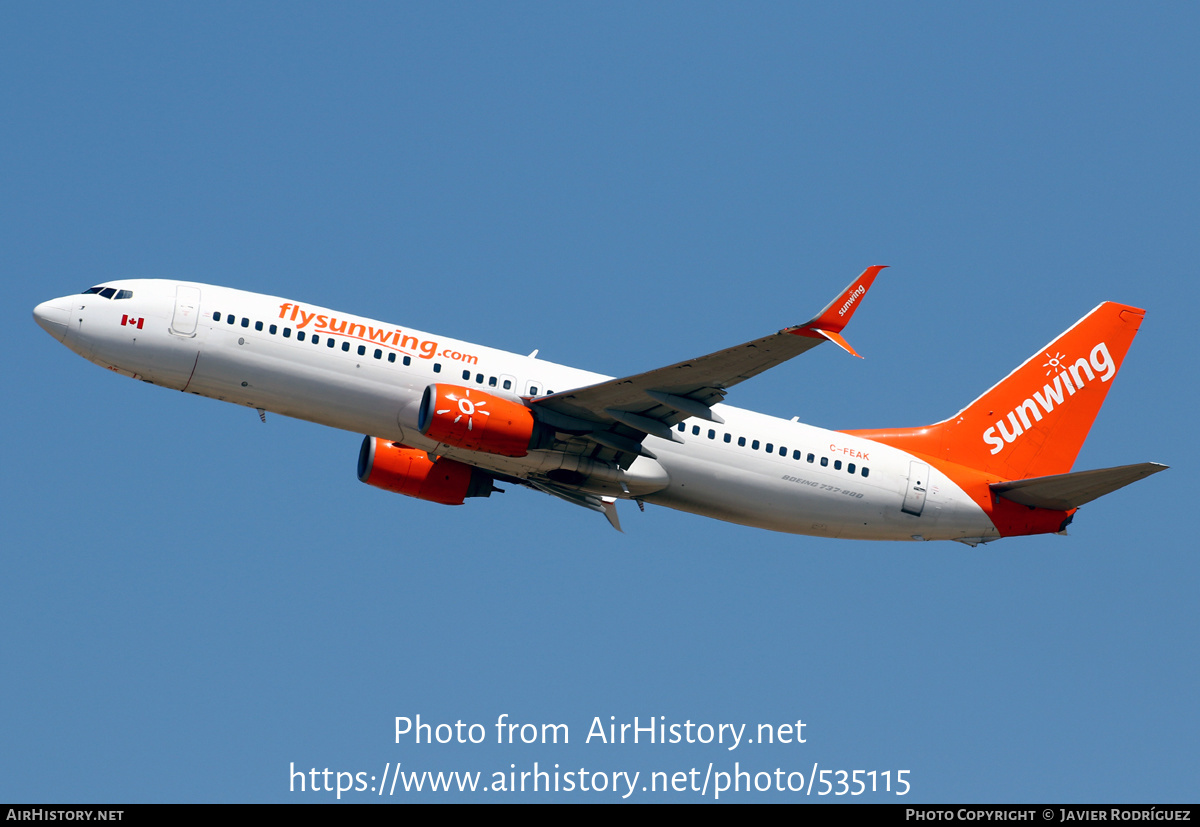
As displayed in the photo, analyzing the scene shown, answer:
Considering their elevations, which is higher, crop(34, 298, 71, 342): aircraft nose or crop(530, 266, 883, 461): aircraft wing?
crop(34, 298, 71, 342): aircraft nose

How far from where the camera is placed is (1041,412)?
156 feet

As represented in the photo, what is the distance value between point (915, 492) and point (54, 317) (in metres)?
26.9

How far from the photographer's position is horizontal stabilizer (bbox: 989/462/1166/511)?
40.3 meters

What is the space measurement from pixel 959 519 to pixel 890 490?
2.72 meters

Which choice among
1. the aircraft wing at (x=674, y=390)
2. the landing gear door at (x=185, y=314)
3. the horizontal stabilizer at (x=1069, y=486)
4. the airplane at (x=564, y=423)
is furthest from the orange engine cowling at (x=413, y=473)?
the horizontal stabilizer at (x=1069, y=486)

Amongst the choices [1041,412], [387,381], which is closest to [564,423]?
[387,381]

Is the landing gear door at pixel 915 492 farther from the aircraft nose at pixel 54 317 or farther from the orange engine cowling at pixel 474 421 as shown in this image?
the aircraft nose at pixel 54 317

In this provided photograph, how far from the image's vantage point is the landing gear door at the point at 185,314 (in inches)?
1513

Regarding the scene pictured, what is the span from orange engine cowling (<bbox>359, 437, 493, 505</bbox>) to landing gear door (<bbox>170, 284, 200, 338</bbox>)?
7071 millimetres

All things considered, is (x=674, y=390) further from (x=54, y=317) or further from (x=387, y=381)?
(x=54, y=317)

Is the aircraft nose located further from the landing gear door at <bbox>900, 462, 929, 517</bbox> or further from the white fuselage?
the landing gear door at <bbox>900, 462, 929, 517</bbox>

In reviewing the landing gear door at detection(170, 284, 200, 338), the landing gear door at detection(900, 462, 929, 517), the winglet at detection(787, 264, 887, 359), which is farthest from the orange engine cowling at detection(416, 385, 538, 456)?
the landing gear door at detection(900, 462, 929, 517)
